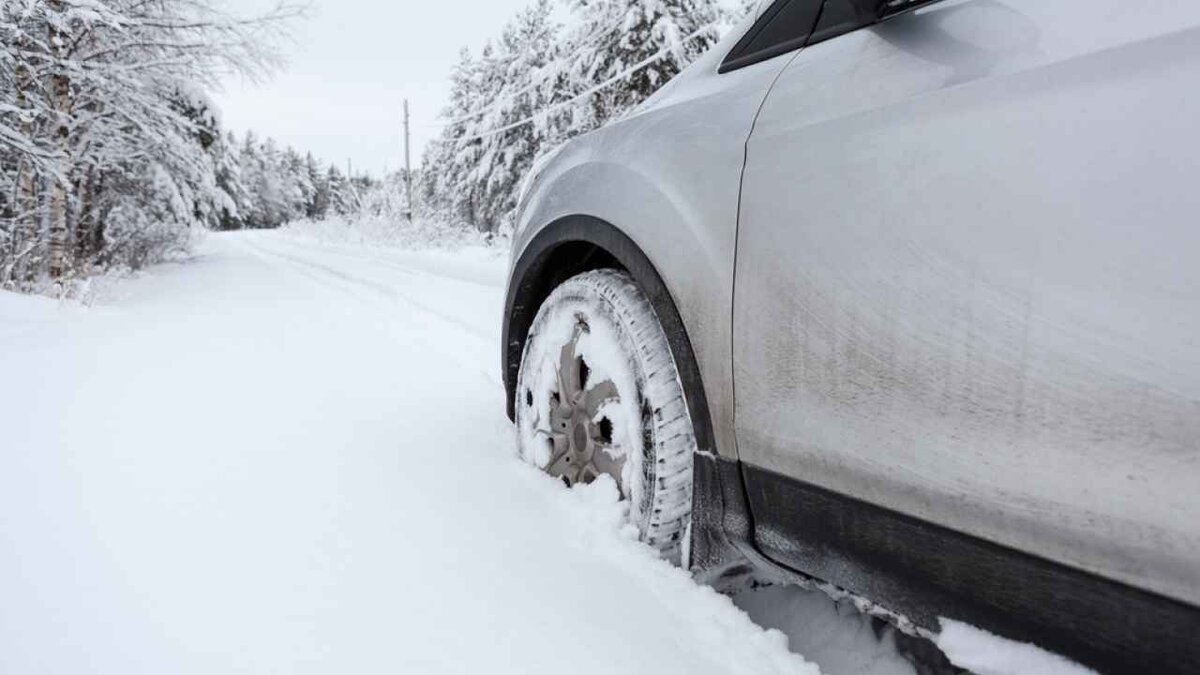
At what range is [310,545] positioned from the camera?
65.0 inches

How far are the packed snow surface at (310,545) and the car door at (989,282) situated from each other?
46cm

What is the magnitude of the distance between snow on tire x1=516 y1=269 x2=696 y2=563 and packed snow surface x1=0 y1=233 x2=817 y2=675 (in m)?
0.09

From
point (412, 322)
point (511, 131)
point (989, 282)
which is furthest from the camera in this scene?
point (511, 131)

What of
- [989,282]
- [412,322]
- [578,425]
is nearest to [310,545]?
[578,425]

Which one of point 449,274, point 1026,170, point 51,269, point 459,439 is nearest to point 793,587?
point 1026,170

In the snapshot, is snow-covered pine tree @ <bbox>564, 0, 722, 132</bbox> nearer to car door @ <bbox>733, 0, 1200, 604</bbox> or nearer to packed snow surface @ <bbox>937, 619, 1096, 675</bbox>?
car door @ <bbox>733, 0, 1200, 604</bbox>

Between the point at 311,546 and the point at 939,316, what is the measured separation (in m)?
1.51

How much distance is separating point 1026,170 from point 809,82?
471 mm

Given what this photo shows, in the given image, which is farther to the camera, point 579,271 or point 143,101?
point 143,101

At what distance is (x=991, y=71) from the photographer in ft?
3.02

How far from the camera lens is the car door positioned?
0.74 meters

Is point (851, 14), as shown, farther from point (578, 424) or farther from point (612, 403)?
point (578, 424)

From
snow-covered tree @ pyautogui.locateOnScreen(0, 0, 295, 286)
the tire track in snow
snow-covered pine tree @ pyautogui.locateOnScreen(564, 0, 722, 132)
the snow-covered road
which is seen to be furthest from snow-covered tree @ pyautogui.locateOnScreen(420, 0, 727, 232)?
the snow-covered road

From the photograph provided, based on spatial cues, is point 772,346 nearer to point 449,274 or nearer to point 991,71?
point 991,71
